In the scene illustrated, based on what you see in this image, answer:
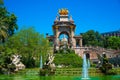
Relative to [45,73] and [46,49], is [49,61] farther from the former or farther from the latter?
[46,49]

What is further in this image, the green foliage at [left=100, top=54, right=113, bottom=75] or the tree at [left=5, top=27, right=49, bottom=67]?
the tree at [left=5, top=27, right=49, bottom=67]

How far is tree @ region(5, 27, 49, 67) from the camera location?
5291 centimetres

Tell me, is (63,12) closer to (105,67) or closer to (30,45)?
(30,45)

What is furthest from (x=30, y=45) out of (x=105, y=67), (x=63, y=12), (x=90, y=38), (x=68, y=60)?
(x=90, y=38)

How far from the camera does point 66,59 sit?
205 ft

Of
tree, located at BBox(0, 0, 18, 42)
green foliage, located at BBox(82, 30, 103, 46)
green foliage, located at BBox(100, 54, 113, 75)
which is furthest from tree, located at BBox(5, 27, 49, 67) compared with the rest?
green foliage, located at BBox(82, 30, 103, 46)

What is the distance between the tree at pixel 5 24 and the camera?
35.7 metres

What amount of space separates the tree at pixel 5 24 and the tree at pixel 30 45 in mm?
1742

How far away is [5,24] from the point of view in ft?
136

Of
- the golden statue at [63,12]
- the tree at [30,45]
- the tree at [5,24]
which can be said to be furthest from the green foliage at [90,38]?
the tree at [5,24]

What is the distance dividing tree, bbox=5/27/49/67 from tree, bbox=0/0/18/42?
1.74m

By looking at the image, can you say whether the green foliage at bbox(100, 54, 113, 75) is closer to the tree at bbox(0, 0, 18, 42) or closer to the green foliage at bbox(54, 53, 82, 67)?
the tree at bbox(0, 0, 18, 42)

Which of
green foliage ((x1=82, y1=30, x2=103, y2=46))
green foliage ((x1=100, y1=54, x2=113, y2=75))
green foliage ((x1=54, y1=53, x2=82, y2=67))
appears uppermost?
green foliage ((x1=82, y1=30, x2=103, y2=46))

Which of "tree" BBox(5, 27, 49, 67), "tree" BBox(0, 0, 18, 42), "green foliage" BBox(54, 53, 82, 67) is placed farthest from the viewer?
"green foliage" BBox(54, 53, 82, 67)
